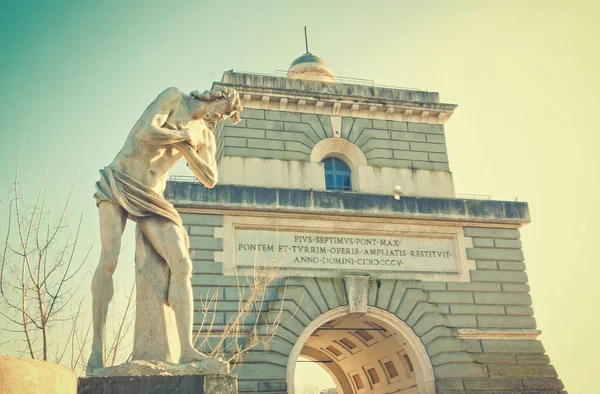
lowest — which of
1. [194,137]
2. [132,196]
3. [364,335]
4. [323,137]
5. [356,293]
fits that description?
[132,196]

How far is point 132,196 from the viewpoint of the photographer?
699cm

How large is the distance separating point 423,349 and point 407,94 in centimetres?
960

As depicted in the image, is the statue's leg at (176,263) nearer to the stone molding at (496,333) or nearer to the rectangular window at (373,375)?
the stone molding at (496,333)

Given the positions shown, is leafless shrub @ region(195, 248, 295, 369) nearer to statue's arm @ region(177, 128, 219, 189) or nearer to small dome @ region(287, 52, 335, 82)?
small dome @ region(287, 52, 335, 82)

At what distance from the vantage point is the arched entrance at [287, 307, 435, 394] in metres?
19.3

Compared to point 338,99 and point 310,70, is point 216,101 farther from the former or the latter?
point 310,70

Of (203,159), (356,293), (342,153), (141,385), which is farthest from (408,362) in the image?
(141,385)

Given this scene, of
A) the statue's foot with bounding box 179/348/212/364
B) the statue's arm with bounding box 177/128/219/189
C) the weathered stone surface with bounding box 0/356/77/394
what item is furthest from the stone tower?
the weathered stone surface with bounding box 0/356/77/394

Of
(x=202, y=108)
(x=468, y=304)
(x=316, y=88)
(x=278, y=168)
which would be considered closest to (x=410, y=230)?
(x=468, y=304)

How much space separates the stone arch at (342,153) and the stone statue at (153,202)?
15271mm

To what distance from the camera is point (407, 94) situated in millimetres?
24484

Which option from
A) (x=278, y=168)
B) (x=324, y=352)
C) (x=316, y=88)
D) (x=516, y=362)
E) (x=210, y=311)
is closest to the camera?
(x=210, y=311)

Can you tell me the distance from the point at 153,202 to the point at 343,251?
44.1 ft

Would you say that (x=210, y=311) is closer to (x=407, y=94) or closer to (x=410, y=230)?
(x=410, y=230)
